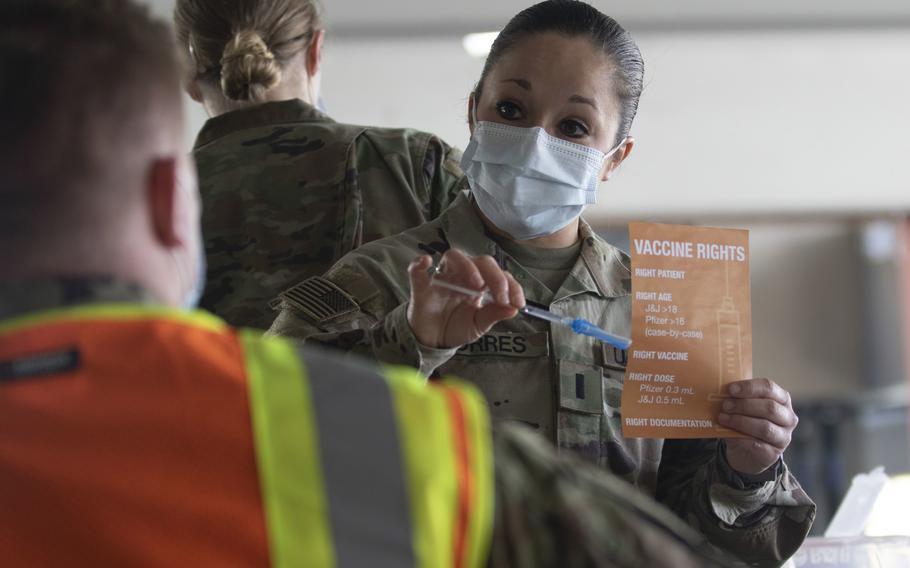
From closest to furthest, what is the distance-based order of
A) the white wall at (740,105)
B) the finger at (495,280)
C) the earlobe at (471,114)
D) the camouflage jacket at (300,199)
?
the finger at (495,280) < the earlobe at (471,114) < the camouflage jacket at (300,199) < the white wall at (740,105)

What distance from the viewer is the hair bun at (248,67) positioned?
1.91 meters

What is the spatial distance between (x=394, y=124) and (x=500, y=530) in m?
5.67

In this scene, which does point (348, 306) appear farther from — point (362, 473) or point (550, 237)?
point (362, 473)

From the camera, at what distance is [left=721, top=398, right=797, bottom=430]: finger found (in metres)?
1.46

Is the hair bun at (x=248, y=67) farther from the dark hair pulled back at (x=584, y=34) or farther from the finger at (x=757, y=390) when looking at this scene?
the finger at (x=757, y=390)

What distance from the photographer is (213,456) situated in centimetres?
74

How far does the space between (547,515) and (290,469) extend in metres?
0.17

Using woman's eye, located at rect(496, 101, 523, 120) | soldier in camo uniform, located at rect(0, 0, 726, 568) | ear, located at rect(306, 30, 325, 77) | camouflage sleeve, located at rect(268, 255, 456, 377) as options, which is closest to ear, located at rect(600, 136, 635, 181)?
woman's eye, located at rect(496, 101, 523, 120)

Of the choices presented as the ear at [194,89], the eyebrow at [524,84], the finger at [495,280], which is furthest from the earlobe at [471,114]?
the ear at [194,89]

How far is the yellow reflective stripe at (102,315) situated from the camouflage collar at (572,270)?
820 mm

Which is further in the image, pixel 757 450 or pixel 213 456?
pixel 757 450

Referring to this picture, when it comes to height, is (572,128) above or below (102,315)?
above

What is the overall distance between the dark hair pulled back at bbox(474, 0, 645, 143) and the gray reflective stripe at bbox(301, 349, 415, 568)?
3.30 ft

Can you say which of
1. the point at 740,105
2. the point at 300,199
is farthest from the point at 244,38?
the point at 740,105
